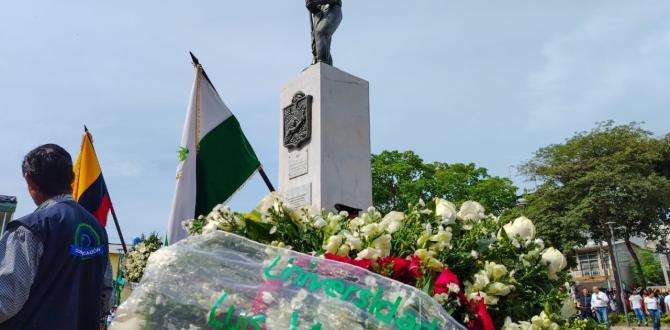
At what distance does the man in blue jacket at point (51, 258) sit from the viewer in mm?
2318

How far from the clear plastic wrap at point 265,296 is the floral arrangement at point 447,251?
15cm

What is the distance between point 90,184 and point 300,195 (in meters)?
5.16

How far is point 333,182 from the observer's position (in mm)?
6012

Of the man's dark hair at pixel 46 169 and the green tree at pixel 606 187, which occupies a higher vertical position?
the green tree at pixel 606 187

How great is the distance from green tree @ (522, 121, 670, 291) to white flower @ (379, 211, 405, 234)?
1070 inches

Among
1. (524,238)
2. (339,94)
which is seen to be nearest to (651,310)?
(339,94)

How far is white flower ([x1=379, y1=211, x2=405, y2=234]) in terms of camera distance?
2.15 metres

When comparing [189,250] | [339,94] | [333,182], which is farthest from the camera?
[339,94]

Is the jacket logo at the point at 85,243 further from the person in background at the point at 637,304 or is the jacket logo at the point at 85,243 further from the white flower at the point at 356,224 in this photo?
the person in background at the point at 637,304

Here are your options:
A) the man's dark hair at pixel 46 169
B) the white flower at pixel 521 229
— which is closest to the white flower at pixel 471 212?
the white flower at pixel 521 229

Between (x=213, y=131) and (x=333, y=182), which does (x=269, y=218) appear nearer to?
(x=333, y=182)

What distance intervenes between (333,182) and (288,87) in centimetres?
161

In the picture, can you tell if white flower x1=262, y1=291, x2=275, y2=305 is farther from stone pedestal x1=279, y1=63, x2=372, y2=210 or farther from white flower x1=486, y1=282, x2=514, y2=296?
stone pedestal x1=279, y1=63, x2=372, y2=210

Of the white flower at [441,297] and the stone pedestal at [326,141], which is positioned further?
the stone pedestal at [326,141]
